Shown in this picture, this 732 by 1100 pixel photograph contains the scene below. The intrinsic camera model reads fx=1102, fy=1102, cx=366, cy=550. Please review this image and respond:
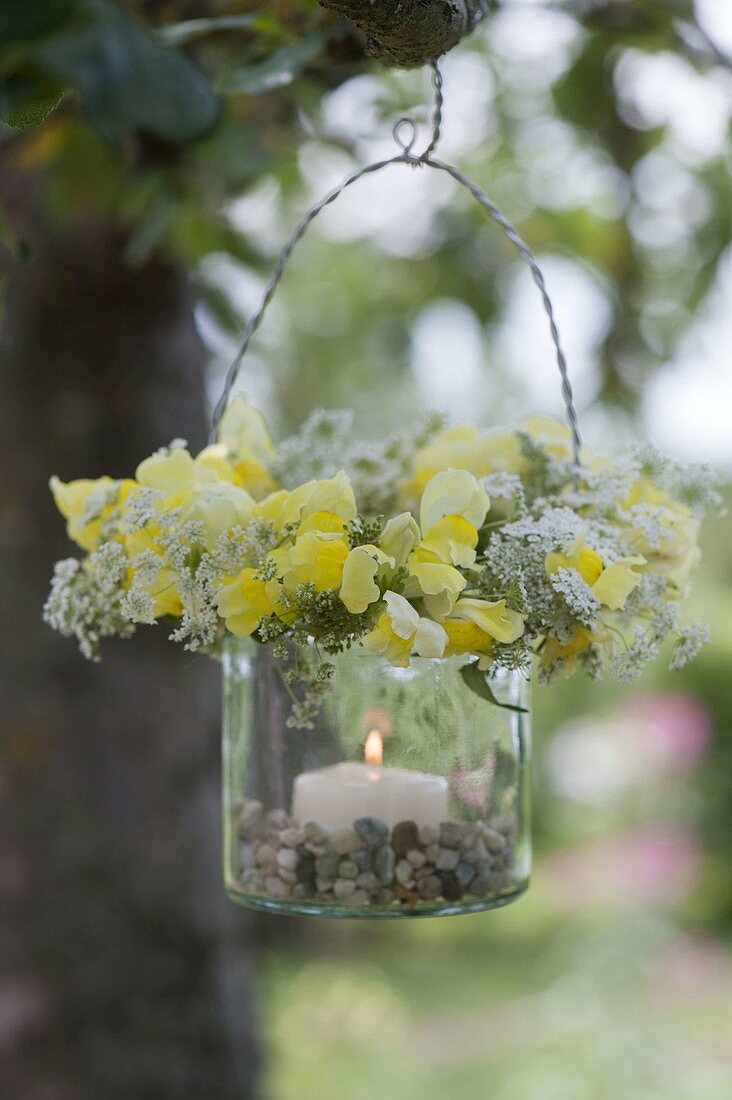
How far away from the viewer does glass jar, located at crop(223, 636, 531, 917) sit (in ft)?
2.59

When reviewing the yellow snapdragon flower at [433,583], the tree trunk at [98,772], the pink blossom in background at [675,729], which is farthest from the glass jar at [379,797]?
the pink blossom in background at [675,729]

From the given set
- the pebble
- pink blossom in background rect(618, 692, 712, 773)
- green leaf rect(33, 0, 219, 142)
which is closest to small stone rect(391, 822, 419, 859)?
the pebble

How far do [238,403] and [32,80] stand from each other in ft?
1.39

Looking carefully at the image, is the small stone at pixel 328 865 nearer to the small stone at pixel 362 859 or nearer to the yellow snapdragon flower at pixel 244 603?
the small stone at pixel 362 859

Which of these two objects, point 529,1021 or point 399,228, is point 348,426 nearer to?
point 399,228

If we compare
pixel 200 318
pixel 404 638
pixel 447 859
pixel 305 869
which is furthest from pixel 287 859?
pixel 200 318

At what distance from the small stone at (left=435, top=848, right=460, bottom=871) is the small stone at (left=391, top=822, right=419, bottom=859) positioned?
1.0 inches

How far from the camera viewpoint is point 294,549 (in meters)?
0.71

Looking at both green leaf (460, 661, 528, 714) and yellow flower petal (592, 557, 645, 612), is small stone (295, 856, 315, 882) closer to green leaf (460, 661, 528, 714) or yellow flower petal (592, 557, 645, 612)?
green leaf (460, 661, 528, 714)

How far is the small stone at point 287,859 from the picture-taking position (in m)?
0.80

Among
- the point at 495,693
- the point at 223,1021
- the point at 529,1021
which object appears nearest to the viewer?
the point at 495,693

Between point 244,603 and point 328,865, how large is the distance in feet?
0.68

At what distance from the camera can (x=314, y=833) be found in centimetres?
80

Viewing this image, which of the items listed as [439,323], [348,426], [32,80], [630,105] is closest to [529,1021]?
[439,323]
